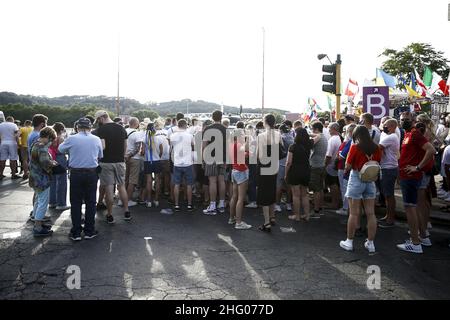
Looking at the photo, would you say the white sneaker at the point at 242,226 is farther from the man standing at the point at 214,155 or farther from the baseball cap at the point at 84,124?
the baseball cap at the point at 84,124

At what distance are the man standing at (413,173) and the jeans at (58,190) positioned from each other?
21.7 feet

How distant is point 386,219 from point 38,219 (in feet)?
20.4

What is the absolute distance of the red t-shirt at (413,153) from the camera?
5.48m

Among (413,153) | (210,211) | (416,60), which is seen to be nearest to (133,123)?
(210,211)

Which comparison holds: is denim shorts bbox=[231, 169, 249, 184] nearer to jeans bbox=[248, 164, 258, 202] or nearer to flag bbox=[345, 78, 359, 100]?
jeans bbox=[248, 164, 258, 202]

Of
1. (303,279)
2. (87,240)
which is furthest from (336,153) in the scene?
(87,240)

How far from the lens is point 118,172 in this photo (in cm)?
677

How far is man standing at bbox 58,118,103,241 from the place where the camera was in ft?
18.5

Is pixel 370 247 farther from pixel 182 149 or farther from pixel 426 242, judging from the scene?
pixel 182 149

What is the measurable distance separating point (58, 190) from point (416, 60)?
43207mm

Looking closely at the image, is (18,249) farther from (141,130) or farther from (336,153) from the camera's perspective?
(336,153)

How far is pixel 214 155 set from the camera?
299 inches

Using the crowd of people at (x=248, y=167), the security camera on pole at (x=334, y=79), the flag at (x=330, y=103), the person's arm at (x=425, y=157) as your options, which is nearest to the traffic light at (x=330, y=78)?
the security camera on pole at (x=334, y=79)
